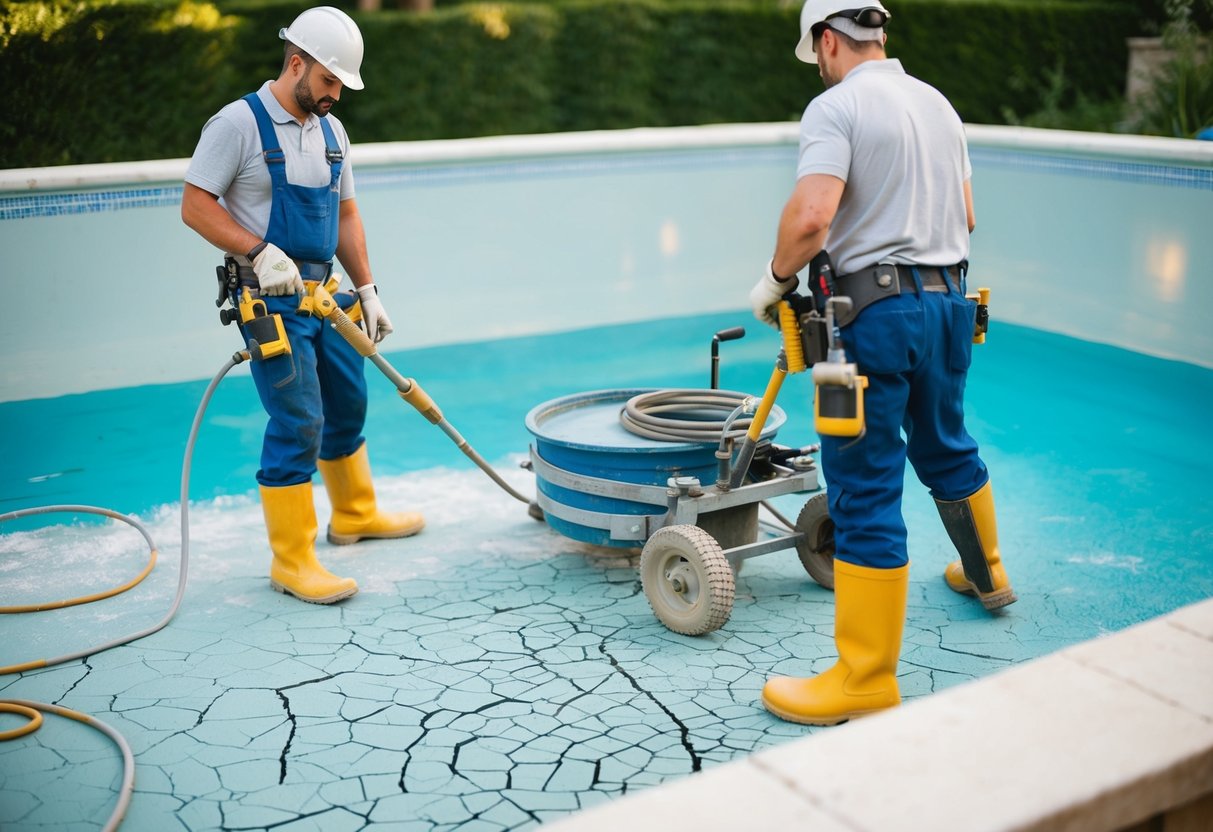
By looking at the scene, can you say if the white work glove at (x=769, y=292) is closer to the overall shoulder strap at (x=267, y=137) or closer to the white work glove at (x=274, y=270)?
the white work glove at (x=274, y=270)

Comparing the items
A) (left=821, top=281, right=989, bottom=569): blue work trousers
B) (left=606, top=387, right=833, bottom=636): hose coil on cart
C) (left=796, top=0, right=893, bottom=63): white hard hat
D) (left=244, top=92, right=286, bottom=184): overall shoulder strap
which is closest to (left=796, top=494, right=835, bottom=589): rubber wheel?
(left=606, top=387, right=833, bottom=636): hose coil on cart

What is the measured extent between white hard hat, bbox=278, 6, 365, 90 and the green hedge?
5917 mm

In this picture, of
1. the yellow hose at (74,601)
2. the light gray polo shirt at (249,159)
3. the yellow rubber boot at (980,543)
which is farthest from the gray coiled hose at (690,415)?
the yellow hose at (74,601)

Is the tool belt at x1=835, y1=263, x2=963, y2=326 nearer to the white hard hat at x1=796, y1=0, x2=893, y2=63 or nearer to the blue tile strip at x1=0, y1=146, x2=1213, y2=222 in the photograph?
the white hard hat at x1=796, y1=0, x2=893, y2=63

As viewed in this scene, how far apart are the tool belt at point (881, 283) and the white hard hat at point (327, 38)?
1557 mm

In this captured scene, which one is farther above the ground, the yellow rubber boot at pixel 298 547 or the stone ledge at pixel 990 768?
the stone ledge at pixel 990 768

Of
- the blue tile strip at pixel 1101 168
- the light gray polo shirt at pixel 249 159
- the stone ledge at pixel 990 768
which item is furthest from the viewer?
the blue tile strip at pixel 1101 168

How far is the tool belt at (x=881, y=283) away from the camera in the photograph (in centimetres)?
297

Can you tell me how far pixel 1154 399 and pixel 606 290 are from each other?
3.17 metres

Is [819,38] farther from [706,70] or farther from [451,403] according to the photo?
[706,70]

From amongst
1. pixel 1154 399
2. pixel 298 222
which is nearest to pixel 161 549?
pixel 298 222

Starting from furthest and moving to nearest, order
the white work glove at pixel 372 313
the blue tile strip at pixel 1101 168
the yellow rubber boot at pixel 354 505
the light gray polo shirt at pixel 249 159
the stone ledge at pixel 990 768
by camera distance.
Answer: the blue tile strip at pixel 1101 168, the yellow rubber boot at pixel 354 505, the white work glove at pixel 372 313, the light gray polo shirt at pixel 249 159, the stone ledge at pixel 990 768

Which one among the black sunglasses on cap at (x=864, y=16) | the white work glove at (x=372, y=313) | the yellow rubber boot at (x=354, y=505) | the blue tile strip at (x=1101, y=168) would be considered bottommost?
the yellow rubber boot at (x=354, y=505)

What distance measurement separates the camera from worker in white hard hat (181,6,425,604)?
3625 mm
